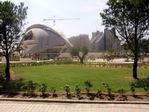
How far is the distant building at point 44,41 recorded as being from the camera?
103750 millimetres

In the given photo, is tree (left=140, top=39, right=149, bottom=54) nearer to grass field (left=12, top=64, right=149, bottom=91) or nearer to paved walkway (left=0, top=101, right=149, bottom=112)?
grass field (left=12, top=64, right=149, bottom=91)

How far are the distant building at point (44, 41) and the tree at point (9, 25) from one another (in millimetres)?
79410

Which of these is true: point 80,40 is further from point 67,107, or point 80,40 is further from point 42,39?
point 67,107

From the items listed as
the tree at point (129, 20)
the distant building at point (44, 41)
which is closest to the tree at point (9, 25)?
the tree at point (129, 20)

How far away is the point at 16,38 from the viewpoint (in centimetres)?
2320

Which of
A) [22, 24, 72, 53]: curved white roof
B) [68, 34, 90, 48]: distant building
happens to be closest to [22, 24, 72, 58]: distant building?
[22, 24, 72, 53]: curved white roof

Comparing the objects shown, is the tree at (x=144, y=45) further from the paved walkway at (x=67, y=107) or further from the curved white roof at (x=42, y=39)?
the curved white roof at (x=42, y=39)

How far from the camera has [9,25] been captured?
878 inches

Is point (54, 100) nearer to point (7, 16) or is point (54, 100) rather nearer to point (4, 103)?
point (4, 103)

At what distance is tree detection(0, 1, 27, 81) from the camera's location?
21.8 metres

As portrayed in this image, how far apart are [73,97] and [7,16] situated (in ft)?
29.1

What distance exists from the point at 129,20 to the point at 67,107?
11261 mm

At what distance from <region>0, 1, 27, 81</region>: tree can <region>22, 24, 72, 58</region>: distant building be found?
79410 mm

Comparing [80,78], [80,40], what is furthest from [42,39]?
[80,78]
